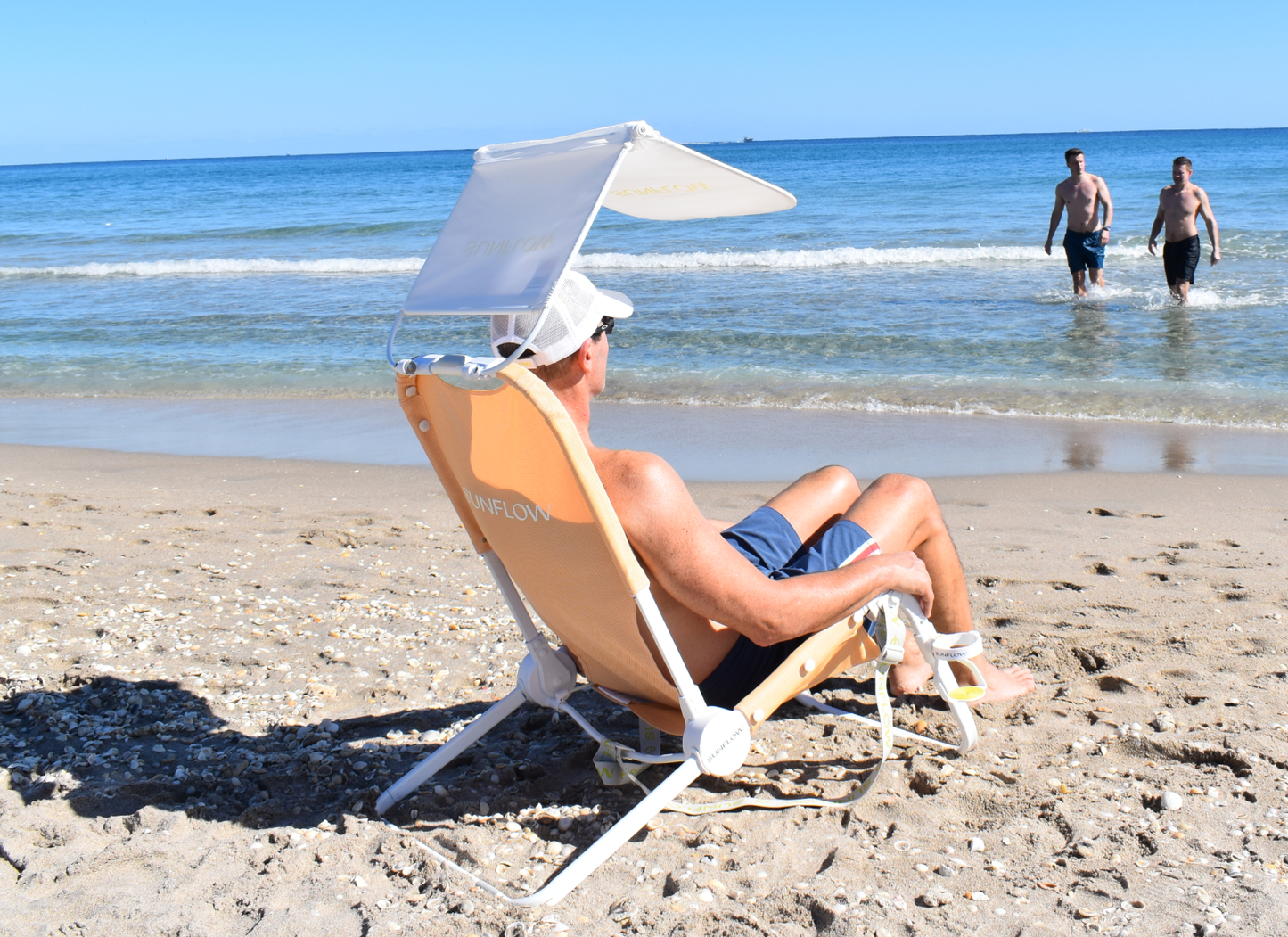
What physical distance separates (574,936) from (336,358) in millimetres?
8532

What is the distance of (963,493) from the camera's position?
505 centimetres

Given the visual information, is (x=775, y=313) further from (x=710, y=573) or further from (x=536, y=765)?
(x=710, y=573)

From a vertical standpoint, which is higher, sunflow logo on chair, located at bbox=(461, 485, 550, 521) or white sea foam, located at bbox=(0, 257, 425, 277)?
sunflow logo on chair, located at bbox=(461, 485, 550, 521)

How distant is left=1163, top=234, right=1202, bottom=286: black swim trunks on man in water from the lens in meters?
10.5

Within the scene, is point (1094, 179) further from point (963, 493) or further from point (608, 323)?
point (608, 323)

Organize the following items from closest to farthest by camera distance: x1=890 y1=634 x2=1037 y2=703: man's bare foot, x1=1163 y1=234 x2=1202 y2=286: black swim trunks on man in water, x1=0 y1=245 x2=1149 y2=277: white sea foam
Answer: x1=890 y1=634 x2=1037 y2=703: man's bare foot
x1=1163 y1=234 x2=1202 y2=286: black swim trunks on man in water
x1=0 y1=245 x2=1149 y2=277: white sea foam

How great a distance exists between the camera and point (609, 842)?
2014 millimetres

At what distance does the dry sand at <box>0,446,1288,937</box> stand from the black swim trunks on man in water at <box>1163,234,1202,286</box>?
23.4 feet

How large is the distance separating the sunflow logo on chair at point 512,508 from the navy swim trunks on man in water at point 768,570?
1.89 ft

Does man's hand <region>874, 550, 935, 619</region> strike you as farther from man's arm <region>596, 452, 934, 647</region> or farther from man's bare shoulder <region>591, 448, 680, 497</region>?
man's bare shoulder <region>591, 448, 680, 497</region>

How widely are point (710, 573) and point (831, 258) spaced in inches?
601

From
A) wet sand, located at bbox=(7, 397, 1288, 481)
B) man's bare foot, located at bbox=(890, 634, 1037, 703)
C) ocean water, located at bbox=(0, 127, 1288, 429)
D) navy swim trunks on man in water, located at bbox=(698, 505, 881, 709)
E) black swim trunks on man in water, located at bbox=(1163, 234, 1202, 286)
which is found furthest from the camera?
black swim trunks on man in water, located at bbox=(1163, 234, 1202, 286)

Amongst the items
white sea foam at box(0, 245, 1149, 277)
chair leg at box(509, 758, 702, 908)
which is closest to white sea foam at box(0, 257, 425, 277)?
white sea foam at box(0, 245, 1149, 277)

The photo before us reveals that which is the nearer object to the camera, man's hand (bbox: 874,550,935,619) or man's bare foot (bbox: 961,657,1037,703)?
man's hand (bbox: 874,550,935,619)
